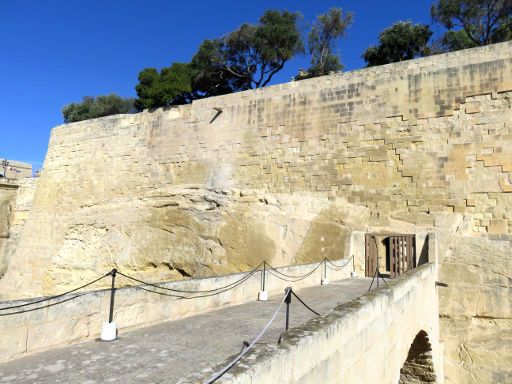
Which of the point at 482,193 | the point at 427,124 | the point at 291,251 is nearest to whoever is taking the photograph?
the point at 482,193

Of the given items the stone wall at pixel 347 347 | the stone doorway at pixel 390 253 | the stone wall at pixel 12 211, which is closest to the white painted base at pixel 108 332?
the stone wall at pixel 347 347

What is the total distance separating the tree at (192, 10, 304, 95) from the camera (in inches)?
723

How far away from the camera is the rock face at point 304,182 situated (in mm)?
8328

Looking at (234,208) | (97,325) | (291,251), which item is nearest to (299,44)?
(234,208)

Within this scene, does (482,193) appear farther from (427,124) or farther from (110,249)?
(110,249)

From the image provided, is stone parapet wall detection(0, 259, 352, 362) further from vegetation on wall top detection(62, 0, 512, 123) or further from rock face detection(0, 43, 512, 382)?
vegetation on wall top detection(62, 0, 512, 123)

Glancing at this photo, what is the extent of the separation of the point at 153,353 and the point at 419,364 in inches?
218

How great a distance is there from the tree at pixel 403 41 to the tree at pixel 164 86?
958cm

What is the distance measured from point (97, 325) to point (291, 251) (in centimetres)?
679

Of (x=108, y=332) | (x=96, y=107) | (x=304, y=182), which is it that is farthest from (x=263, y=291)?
(x=96, y=107)

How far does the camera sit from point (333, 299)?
5680mm

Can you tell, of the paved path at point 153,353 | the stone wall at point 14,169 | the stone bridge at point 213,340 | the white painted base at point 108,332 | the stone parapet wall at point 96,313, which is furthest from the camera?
the stone wall at point 14,169

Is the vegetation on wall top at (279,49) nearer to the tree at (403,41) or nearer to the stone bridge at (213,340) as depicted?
the tree at (403,41)

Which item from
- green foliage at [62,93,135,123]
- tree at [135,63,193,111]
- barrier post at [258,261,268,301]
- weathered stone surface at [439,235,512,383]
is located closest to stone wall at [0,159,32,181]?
green foliage at [62,93,135,123]
